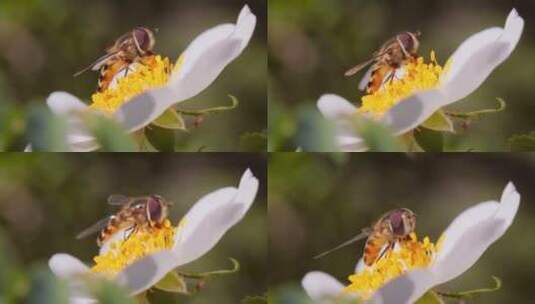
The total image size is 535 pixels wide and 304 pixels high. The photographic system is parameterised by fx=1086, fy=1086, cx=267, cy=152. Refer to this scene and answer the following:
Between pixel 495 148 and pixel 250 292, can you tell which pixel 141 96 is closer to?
pixel 250 292

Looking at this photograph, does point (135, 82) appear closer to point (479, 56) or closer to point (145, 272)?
point (145, 272)

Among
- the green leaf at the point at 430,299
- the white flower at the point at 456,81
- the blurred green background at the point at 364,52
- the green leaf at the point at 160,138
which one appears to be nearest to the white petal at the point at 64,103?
the green leaf at the point at 160,138

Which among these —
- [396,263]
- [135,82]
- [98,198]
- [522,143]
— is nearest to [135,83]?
[135,82]

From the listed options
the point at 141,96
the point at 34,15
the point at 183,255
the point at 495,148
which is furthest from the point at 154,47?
the point at 495,148

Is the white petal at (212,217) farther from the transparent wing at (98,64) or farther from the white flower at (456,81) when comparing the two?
the transparent wing at (98,64)

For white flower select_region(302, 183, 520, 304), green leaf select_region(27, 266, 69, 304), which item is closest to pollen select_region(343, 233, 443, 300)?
white flower select_region(302, 183, 520, 304)

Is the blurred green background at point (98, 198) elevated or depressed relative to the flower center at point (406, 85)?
depressed
